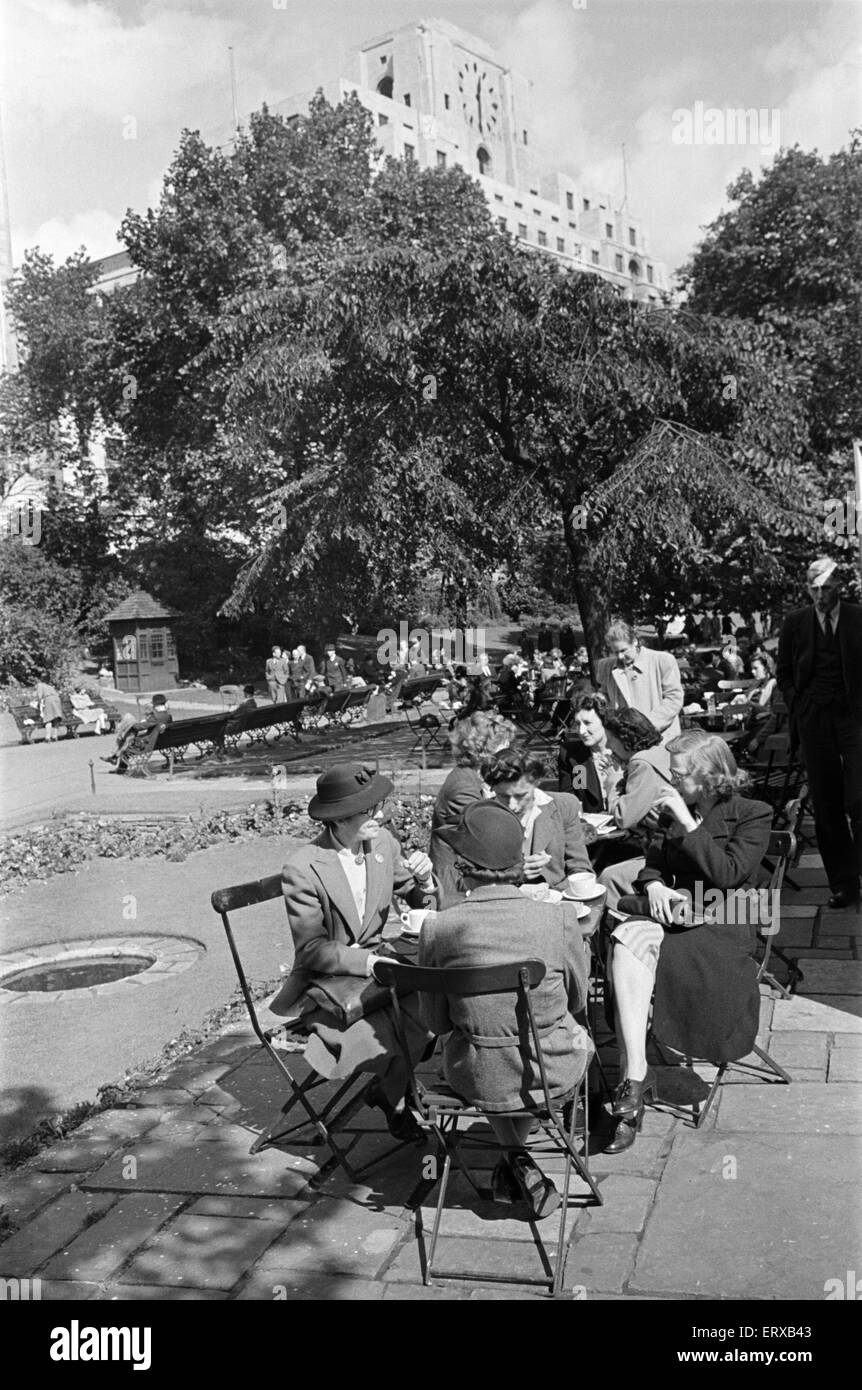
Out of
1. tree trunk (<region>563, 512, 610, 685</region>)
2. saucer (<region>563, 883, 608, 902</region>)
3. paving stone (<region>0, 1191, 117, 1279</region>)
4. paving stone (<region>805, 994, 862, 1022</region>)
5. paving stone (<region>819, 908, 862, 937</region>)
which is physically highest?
tree trunk (<region>563, 512, 610, 685</region>)

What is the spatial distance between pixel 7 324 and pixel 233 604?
32887 mm

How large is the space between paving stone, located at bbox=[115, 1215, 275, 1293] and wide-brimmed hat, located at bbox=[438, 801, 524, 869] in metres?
1.34

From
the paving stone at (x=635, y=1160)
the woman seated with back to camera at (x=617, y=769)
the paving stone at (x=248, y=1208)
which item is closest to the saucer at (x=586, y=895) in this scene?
the woman seated with back to camera at (x=617, y=769)

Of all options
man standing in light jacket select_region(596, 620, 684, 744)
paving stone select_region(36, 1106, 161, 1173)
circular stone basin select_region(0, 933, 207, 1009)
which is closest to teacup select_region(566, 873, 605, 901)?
paving stone select_region(36, 1106, 161, 1173)

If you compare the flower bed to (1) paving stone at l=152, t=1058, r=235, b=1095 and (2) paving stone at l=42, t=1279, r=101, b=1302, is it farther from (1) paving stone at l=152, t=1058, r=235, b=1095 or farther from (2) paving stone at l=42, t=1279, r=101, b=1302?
(2) paving stone at l=42, t=1279, r=101, b=1302

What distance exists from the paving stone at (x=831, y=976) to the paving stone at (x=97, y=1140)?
9.69 feet

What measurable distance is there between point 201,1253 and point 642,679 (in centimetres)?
473

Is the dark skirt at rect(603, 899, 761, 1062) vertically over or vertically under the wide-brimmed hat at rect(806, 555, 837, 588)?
under

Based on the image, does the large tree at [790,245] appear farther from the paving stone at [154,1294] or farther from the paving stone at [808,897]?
the paving stone at [154,1294]

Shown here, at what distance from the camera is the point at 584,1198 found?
4012 millimetres

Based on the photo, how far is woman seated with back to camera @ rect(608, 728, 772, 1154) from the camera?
4422 mm

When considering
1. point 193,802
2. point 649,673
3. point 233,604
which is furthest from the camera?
point 233,604
